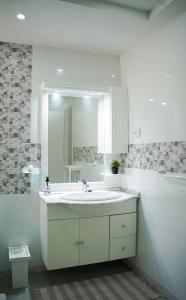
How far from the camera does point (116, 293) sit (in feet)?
8.07

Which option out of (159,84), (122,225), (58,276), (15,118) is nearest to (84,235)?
(122,225)

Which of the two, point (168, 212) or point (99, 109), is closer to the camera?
point (168, 212)

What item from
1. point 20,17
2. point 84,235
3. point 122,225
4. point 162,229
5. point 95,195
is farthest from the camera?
point 95,195

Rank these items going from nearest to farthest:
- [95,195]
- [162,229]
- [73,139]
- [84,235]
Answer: [162,229]
[84,235]
[95,195]
[73,139]

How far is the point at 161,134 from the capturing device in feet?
8.14

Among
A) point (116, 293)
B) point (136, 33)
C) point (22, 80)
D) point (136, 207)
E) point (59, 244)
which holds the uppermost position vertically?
point (136, 33)

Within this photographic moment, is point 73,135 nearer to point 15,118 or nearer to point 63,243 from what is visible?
point 15,118

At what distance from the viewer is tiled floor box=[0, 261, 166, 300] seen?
2.47m

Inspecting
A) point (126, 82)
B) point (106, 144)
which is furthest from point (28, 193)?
point (126, 82)

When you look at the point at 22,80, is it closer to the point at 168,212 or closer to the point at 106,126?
the point at 106,126

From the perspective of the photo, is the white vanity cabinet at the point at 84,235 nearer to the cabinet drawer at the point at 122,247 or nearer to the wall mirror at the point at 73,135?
the cabinet drawer at the point at 122,247

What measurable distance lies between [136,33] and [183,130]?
111cm

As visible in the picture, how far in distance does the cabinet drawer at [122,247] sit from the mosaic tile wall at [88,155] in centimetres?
95

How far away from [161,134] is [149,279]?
144cm
